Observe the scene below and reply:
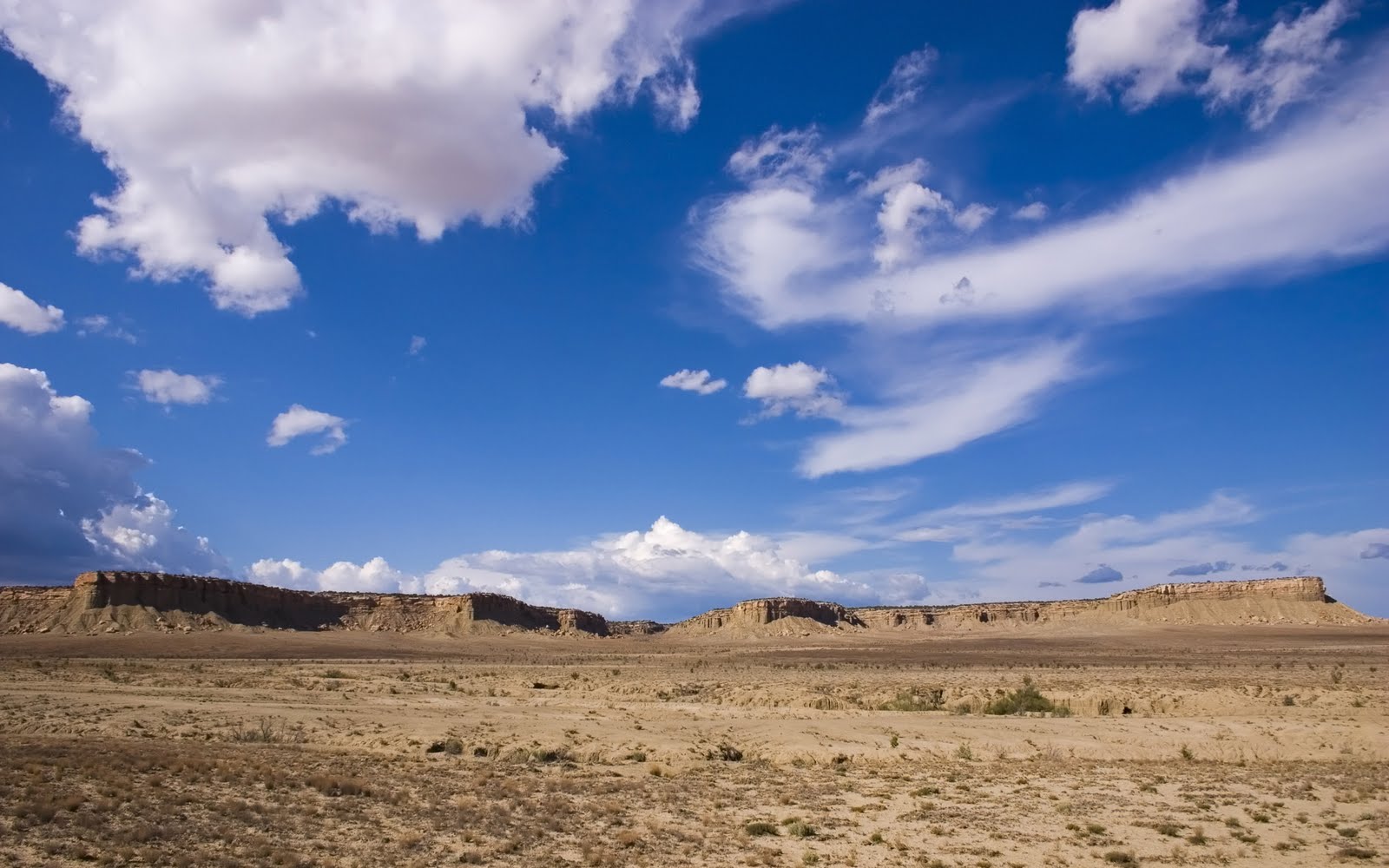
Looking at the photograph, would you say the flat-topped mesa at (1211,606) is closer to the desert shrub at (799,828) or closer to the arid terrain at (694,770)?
the arid terrain at (694,770)

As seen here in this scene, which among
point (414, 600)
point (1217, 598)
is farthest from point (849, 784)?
point (1217, 598)

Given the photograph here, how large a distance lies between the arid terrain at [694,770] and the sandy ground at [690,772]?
10cm

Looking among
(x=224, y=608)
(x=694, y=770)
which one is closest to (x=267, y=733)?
(x=694, y=770)

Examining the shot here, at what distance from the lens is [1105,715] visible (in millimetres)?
34938

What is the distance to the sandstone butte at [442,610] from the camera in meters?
118

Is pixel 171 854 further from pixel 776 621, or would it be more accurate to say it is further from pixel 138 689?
pixel 776 621

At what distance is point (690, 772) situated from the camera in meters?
23.8

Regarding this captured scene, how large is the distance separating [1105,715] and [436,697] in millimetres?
29374

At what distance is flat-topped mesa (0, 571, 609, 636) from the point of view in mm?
115688

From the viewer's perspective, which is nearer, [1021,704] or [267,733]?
[267,733]

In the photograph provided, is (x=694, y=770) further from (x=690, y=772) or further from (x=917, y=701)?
(x=917, y=701)

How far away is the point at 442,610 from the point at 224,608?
37290 millimetres

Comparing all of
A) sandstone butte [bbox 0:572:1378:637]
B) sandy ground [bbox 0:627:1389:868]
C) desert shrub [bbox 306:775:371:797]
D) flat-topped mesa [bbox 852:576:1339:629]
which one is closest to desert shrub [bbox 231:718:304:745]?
sandy ground [bbox 0:627:1389:868]

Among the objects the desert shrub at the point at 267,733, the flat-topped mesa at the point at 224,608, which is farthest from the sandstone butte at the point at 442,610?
the desert shrub at the point at 267,733
